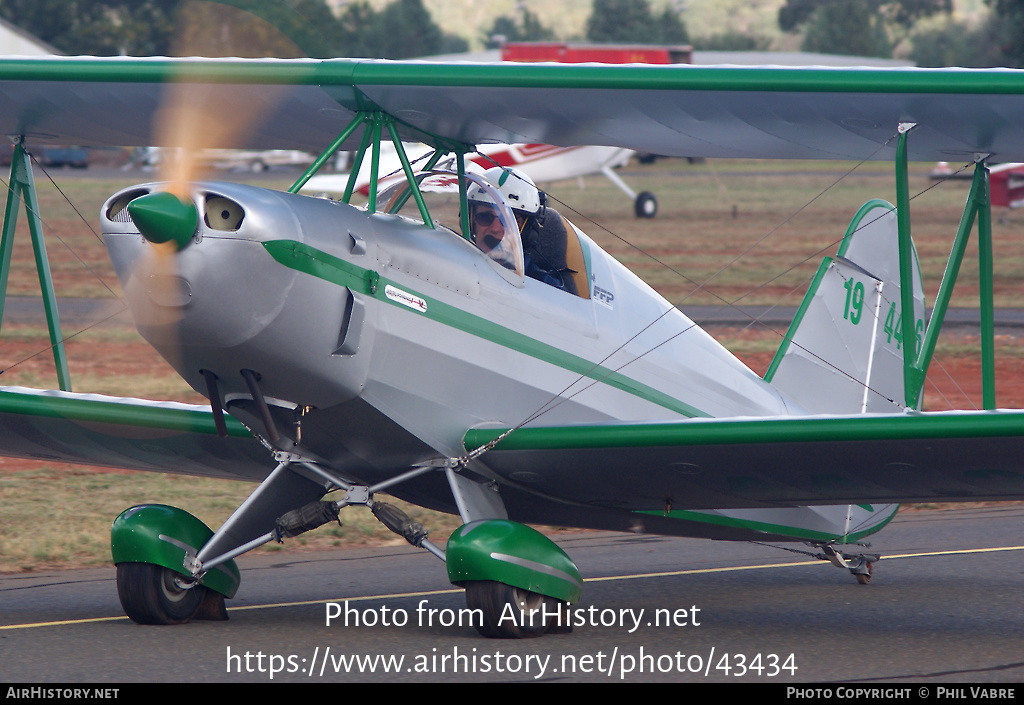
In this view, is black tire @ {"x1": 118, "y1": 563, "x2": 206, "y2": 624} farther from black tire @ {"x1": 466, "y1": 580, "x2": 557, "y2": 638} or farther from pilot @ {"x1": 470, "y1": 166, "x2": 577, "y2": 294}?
pilot @ {"x1": 470, "y1": 166, "x2": 577, "y2": 294}

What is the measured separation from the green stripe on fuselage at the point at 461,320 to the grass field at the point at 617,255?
0.65 meters

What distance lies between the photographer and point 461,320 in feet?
21.3

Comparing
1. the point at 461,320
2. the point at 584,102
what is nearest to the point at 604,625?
the point at 461,320

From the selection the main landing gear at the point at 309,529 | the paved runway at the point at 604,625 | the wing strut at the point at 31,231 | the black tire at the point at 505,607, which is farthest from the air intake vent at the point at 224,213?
the wing strut at the point at 31,231

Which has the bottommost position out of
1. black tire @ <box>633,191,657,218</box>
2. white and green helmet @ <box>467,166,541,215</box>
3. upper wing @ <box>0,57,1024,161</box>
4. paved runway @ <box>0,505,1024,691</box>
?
black tire @ <box>633,191,657,218</box>

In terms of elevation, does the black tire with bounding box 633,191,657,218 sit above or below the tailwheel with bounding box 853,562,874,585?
below

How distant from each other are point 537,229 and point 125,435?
2.63 metres

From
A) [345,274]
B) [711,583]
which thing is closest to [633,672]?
[345,274]

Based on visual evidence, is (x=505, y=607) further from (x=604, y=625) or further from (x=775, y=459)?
(x=775, y=459)

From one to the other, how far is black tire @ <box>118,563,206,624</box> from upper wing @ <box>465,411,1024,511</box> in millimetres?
1640

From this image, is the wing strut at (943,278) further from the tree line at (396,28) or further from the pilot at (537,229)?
the tree line at (396,28)

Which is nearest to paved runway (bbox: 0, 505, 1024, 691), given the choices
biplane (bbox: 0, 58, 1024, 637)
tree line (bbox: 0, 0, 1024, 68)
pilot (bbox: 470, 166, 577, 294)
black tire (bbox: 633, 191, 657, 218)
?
biplane (bbox: 0, 58, 1024, 637)

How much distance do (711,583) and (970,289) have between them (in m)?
20.0

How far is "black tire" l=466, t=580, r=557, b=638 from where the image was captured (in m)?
6.08
